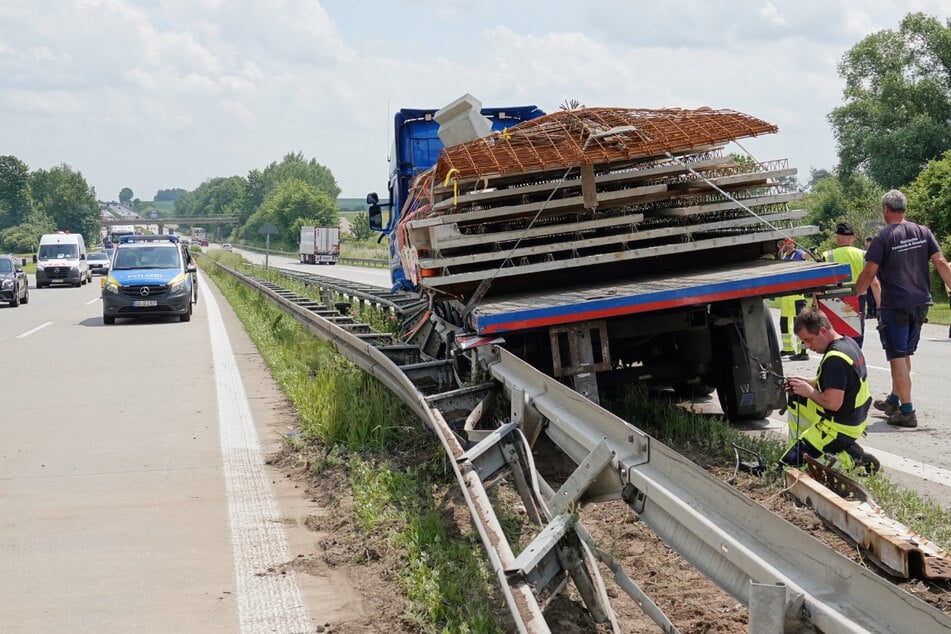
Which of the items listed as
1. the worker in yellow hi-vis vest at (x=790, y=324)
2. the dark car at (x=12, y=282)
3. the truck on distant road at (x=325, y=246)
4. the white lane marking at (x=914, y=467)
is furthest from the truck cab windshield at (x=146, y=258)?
the truck on distant road at (x=325, y=246)

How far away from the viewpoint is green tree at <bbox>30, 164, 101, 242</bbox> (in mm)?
163000

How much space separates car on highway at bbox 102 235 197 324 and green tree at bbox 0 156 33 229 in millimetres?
139944

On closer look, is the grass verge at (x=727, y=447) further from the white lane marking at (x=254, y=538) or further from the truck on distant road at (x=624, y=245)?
the white lane marking at (x=254, y=538)

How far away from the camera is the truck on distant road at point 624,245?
267 inches

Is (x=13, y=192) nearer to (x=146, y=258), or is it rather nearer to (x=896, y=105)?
(x=896, y=105)

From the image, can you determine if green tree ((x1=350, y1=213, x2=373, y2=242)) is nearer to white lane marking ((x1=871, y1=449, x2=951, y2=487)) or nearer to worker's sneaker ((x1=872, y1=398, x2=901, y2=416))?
worker's sneaker ((x1=872, y1=398, x2=901, y2=416))

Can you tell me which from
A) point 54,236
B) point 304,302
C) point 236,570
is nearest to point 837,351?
point 236,570

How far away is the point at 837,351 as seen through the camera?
6023mm

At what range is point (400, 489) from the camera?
247 inches

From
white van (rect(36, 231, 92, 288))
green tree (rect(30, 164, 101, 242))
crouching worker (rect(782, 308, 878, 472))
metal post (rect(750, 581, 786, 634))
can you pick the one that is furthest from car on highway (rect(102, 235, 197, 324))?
green tree (rect(30, 164, 101, 242))

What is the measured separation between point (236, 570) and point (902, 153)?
174 feet

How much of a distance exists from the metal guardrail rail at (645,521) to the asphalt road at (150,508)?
1.05 meters

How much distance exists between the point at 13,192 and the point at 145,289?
143m

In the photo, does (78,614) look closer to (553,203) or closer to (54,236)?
(553,203)
